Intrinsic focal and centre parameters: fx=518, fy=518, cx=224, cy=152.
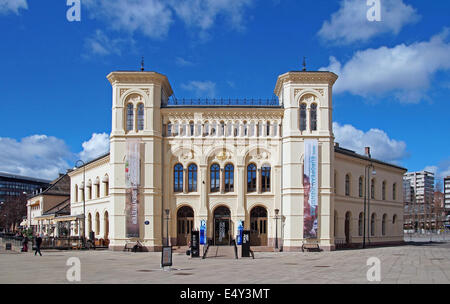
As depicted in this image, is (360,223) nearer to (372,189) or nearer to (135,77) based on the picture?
(372,189)

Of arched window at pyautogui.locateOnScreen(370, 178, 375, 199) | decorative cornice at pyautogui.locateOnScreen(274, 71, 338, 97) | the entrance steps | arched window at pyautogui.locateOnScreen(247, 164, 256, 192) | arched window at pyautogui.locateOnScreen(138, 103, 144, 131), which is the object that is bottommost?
the entrance steps

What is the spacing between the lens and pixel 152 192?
142 ft

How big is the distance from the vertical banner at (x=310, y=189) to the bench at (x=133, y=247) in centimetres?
1356

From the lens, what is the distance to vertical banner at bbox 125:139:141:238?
42688mm

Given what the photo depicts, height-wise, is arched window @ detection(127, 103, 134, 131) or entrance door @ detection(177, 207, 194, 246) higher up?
arched window @ detection(127, 103, 134, 131)

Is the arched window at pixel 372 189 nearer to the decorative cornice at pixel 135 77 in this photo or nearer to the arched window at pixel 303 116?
the arched window at pixel 303 116

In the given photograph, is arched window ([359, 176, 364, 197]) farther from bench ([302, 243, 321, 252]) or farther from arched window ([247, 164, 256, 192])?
arched window ([247, 164, 256, 192])

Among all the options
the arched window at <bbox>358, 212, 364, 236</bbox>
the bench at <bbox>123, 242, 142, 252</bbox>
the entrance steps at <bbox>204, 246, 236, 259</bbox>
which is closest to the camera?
the entrance steps at <bbox>204, 246, 236, 259</bbox>

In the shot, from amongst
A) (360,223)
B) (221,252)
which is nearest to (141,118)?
(221,252)

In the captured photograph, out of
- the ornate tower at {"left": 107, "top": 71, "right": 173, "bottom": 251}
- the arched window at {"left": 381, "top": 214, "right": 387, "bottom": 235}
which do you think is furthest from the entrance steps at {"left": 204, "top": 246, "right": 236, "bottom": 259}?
the arched window at {"left": 381, "top": 214, "right": 387, "bottom": 235}

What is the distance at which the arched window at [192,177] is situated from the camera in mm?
45125

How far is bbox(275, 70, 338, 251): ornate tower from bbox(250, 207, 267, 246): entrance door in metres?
2.11

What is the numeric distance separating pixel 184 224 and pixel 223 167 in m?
5.99
